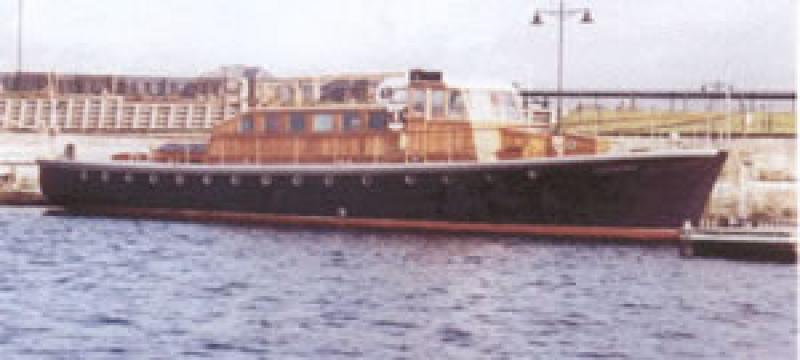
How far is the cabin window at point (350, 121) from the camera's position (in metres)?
43.4

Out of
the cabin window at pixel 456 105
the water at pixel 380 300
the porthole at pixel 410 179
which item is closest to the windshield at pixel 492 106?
the cabin window at pixel 456 105

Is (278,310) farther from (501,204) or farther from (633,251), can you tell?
(501,204)

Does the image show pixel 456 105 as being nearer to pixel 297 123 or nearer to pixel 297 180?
pixel 297 123

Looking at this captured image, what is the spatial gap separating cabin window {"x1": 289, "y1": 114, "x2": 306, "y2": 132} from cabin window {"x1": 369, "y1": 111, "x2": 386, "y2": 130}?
2.42 metres

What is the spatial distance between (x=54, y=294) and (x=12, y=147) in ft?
104

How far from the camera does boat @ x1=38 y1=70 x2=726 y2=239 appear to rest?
39125 mm

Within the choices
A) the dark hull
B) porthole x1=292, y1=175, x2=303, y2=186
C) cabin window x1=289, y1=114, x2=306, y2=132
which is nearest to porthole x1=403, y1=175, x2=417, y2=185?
the dark hull

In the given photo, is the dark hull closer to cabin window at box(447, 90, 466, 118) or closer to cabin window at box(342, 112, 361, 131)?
cabin window at box(342, 112, 361, 131)

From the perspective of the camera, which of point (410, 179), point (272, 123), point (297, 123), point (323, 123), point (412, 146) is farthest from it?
point (272, 123)

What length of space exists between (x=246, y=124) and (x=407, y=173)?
728 cm

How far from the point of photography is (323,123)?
4409 cm

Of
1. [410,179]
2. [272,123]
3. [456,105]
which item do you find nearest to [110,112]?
[272,123]

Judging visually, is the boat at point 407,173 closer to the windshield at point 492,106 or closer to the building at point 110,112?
the windshield at point 492,106

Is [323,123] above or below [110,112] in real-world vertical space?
below
